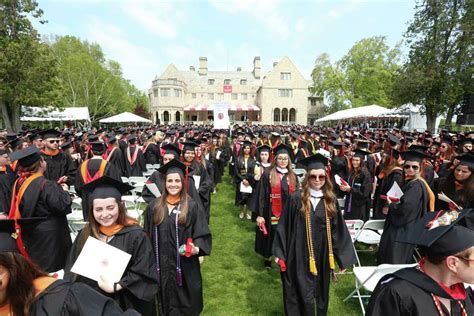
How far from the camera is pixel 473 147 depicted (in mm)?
7129

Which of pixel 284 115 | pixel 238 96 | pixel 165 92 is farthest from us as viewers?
pixel 238 96

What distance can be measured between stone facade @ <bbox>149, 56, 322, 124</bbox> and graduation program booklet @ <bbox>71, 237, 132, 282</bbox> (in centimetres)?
4321

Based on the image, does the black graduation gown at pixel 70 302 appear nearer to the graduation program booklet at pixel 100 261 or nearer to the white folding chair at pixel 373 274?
the graduation program booklet at pixel 100 261

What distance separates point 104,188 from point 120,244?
49 centimetres

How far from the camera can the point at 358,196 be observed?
5309 millimetres

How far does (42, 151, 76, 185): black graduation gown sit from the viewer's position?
5898 mm

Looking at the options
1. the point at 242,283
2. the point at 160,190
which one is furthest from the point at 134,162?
the point at 242,283

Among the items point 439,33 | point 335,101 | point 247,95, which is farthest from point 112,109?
point 439,33

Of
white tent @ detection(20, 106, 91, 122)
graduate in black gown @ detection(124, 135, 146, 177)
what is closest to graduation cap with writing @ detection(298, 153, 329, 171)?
graduate in black gown @ detection(124, 135, 146, 177)

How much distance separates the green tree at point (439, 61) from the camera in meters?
20.1

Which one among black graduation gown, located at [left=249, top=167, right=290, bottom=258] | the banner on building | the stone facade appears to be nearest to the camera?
black graduation gown, located at [left=249, top=167, right=290, bottom=258]

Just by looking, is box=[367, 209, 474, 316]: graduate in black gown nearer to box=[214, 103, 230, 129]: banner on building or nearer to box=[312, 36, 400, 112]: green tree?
box=[214, 103, 230, 129]: banner on building

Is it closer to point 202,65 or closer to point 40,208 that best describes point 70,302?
point 40,208

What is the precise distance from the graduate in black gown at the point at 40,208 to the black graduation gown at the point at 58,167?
9.51 ft
